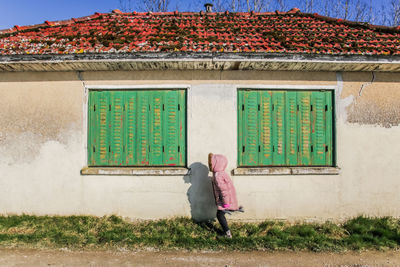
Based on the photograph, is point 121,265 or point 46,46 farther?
point 46,46

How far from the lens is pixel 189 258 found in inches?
148

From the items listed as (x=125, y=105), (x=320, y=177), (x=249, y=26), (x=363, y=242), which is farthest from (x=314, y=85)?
(x=125, y=105)

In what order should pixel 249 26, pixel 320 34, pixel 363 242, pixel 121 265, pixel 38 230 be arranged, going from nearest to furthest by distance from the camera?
pixel 121 265 < pixel 363 242 < pixel 38 230 < pixel 320 34 < pixel 249 26

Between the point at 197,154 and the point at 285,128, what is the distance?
1.87 metres

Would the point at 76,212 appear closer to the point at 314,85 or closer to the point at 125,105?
the point at 125,105

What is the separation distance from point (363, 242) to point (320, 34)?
4.35m

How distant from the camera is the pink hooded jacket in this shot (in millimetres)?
4211

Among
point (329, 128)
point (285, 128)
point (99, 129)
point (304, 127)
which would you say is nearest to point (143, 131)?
point (99, 129)

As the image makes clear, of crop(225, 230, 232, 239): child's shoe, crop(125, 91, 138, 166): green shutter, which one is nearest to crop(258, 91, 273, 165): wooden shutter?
crop(225, 230, 232, 239): child's shoe

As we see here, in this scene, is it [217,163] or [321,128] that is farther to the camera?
[321,128]

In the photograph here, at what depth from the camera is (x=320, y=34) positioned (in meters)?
5.79

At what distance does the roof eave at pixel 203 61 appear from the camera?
4.70m

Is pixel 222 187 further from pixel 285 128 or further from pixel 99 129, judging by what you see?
pixel 99 129

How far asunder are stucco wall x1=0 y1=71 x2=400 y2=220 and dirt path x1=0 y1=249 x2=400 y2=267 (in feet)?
4.01
